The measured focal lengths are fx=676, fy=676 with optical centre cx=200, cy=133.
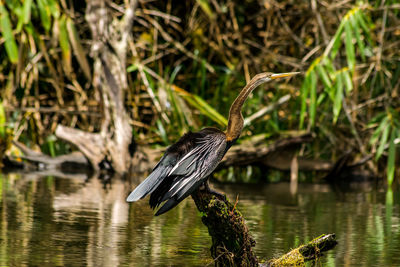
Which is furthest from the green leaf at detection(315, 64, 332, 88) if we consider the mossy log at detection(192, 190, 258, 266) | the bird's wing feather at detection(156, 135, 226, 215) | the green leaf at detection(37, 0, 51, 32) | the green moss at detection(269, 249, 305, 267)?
the mossy log at detection(192, 190, 258, 266)

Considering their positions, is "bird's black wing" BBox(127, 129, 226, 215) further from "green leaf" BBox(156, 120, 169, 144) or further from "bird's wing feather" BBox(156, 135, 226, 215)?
"green leaf" BBox(156, 120, 169, 144)

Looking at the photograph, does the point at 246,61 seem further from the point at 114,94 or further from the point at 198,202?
the point at 198,202

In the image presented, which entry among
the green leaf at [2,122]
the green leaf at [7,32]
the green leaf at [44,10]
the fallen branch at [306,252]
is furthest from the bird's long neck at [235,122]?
the green leaf at [2,122]

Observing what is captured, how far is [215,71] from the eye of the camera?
37.0 ft

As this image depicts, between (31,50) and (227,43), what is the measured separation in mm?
3245

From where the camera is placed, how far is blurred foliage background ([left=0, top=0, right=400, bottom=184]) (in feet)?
28.6

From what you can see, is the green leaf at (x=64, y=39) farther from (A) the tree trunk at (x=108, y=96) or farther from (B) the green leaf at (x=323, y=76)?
(B) the green leaf at (x=323, y=76)

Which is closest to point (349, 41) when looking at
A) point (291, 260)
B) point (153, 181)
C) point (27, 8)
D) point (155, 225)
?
point (155, 225)

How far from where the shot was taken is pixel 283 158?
30.3ft

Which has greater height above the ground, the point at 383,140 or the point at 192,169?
the point at 383,140

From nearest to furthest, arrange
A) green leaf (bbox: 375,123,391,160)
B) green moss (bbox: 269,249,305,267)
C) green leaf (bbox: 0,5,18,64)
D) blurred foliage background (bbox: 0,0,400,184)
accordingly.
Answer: green moss (bbox: 269,249,305,267) < green leaf (bbox: 0,5,18,64) < green leaf (bbox: 375,123,391,160) < blurred foliage background (bbox: 0,0,400,184)

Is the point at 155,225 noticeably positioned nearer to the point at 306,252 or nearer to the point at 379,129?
the point at 306,252

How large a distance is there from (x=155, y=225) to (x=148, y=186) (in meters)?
1.76

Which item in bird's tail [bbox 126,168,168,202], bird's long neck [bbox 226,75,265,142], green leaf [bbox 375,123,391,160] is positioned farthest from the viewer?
green leaf [bbox 375,123,391,160]
